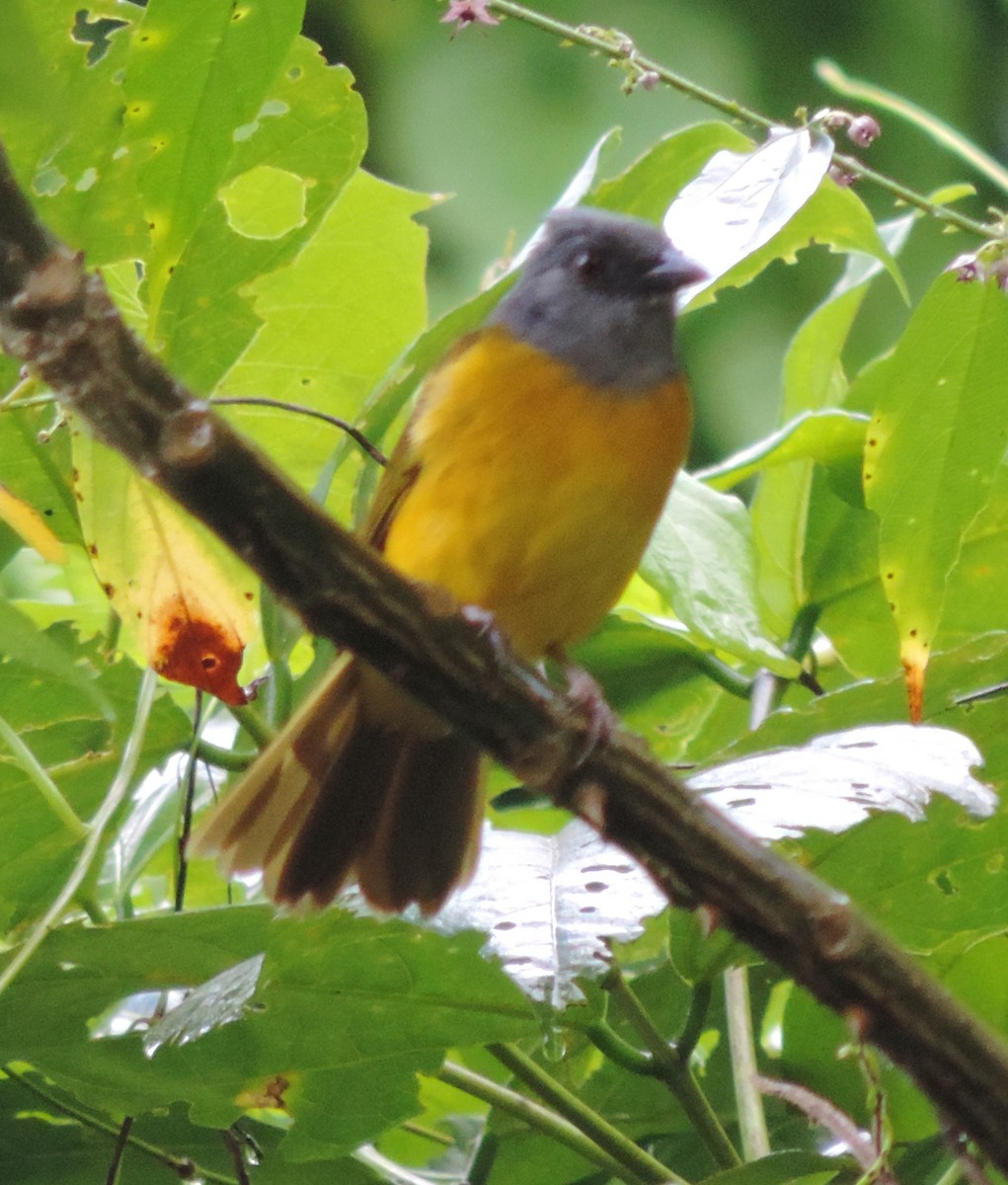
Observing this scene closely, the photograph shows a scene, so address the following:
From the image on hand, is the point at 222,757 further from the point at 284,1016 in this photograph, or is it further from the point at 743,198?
the point at 743,198

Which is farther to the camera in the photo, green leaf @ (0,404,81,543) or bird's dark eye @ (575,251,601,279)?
bird's dark eye @ (575,251,601,279)

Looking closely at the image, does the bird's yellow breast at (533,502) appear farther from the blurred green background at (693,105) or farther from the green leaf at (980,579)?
the blurred green background at (693,105)

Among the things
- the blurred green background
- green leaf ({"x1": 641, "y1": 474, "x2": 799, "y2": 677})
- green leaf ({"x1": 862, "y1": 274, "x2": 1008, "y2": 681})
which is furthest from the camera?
the blurred green background

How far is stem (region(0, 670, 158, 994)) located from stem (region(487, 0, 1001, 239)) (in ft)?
2.33

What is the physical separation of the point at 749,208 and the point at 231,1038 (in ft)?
2.61

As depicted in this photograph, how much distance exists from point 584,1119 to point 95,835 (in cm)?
47

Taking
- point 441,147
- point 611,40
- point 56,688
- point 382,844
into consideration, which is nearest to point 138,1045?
point 56,688

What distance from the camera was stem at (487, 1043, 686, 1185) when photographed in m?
1.29

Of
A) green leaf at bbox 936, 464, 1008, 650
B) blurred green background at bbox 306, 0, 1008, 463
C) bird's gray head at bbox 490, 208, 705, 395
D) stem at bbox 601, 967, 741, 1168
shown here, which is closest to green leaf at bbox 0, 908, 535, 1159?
stem at bbox 601, 967, 741, 1168

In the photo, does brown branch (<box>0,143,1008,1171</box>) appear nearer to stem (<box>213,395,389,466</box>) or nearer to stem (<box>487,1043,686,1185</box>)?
stem (<box>487,1043,686,1185</box>)

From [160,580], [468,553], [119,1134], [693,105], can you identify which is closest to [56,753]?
[160,580]

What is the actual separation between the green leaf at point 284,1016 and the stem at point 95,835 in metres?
0.04

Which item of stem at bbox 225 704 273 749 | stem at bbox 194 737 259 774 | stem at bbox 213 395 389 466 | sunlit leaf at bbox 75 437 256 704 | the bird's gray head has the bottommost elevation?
stem at bbox 194 737 259 774

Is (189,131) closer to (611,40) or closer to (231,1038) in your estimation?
(611,40)
